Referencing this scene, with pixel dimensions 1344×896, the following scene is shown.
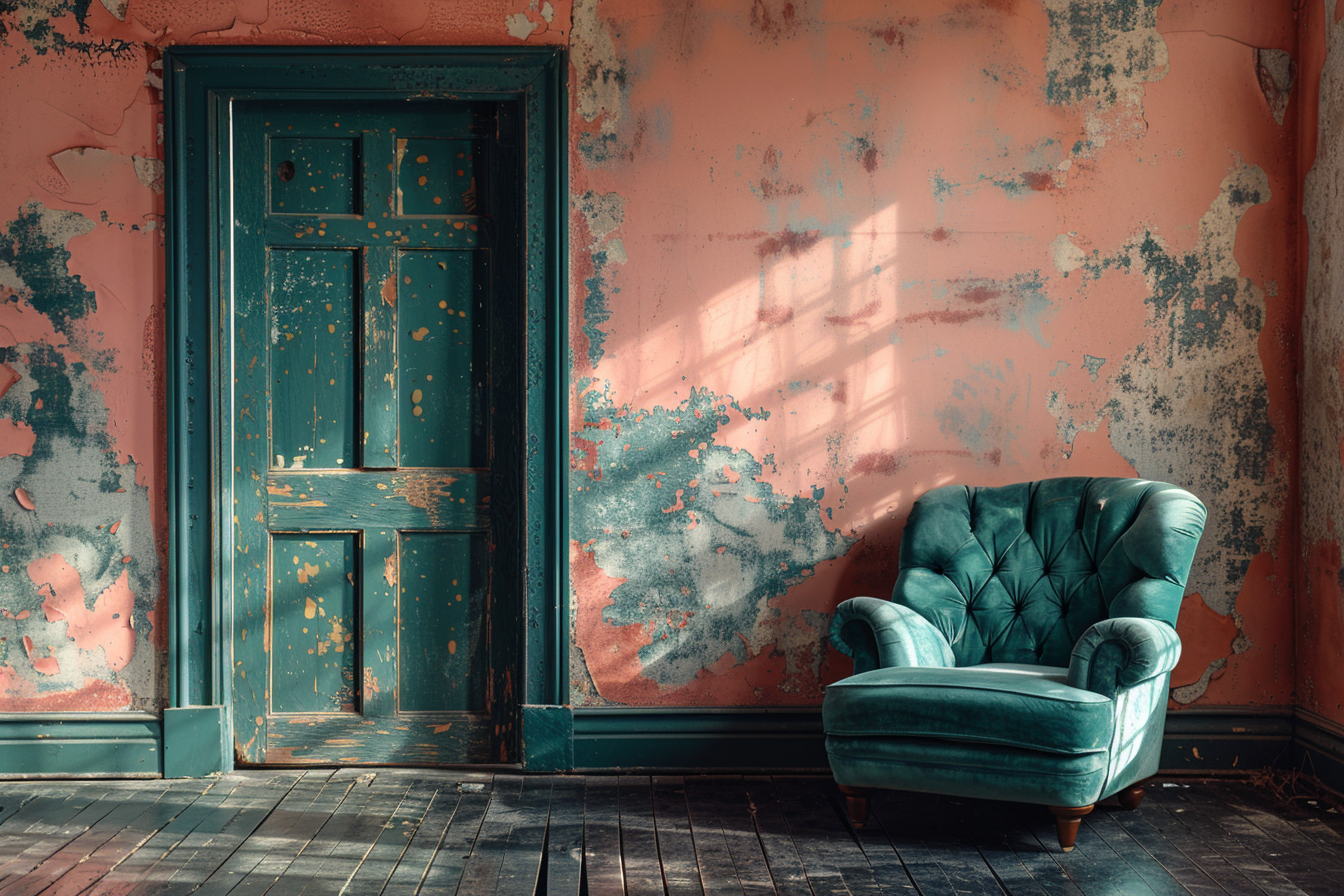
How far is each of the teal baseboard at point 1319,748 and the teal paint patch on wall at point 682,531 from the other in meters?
1.62

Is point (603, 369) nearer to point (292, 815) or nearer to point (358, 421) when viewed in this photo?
point (358, 421)

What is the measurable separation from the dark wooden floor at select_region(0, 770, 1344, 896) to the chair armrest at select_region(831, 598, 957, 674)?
0.44m

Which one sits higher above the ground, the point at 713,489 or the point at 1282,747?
the point at 713,489

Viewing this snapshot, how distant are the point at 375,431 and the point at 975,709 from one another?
207 centimetres

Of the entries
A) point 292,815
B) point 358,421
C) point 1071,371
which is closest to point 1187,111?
point 1071,371

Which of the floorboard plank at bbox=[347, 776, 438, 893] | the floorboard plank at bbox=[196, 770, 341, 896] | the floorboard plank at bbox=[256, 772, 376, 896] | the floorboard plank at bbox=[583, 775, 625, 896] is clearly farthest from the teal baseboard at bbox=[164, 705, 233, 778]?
the floorboard plank at bbox=[583, 775, 625, 896]

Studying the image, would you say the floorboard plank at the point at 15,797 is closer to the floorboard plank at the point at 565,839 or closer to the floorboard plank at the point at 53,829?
the floorboard plank at the point at 53,829

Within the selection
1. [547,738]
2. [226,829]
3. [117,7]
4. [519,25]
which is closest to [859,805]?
[547,738]

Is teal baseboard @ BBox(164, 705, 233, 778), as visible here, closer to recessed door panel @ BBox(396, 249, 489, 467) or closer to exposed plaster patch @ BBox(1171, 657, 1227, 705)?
recessed door panel @ BBox(396, 249, 489, 467)

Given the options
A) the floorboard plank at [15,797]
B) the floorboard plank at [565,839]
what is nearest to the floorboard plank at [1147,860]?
the floorboard plank at [565,839]

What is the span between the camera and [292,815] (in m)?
2.71

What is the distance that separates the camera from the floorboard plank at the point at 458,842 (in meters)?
2.24

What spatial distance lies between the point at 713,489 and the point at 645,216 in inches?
37.3

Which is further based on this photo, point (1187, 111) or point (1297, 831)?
point (1187, 111)
